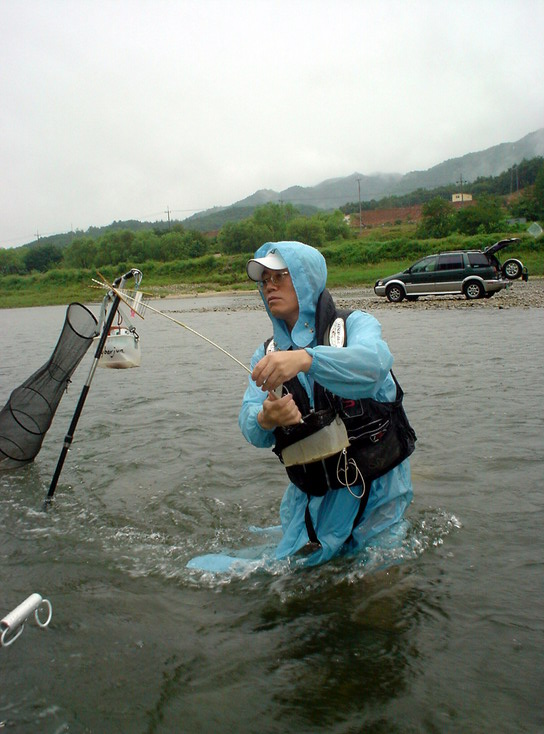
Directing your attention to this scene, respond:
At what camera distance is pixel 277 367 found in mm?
2848

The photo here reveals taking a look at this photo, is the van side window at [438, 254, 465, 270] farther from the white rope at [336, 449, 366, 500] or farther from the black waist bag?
the white rope at [336, 449, 366, 500]

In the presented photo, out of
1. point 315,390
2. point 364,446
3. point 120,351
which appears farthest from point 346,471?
point 120,351

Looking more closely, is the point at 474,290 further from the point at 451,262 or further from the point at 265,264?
the point at 265,264

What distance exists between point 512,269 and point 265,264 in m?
30.3

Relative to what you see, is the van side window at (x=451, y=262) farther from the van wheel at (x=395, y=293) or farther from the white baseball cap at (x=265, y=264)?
the white baseball cap at (x=265, y=264)

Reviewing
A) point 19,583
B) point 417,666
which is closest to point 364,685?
point 417,666

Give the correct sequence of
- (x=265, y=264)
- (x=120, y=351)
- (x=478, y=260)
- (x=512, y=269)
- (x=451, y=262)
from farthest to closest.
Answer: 1. (x=512, y=269)
2. (x=451, y=262)
3. (x=478, y=260)
4. (x=120, y=351)
5. (x=265, y=264)

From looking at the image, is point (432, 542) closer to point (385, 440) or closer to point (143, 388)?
point (385, 440)

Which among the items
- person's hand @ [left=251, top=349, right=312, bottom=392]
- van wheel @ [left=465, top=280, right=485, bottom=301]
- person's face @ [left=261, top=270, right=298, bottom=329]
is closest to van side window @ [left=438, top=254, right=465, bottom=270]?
van wheel @ [left=465, top=280, right=485, bottom=301]

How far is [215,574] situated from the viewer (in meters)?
4.15

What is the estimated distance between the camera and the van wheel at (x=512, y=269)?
30.5 meters

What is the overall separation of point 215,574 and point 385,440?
57.9 inches

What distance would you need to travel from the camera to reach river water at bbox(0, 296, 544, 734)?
2.85 m

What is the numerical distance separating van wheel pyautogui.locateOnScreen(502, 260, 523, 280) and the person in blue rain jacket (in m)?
29.2
